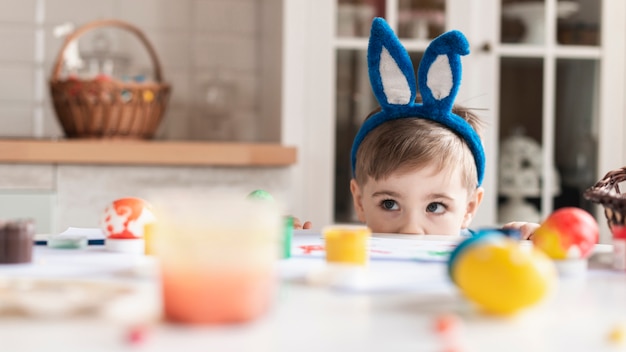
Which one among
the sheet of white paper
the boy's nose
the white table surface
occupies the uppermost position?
the white table surface

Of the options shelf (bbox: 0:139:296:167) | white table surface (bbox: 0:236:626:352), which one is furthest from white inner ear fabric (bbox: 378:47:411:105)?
shelf (bbox: 0:139:296:167)

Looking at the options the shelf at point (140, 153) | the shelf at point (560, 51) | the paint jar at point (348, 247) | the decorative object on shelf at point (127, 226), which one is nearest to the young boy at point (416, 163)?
the decorative object on shelf at point (127, 226)

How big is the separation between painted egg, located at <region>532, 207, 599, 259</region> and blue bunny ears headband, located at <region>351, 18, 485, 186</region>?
1.22 feet

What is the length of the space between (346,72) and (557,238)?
186 cm

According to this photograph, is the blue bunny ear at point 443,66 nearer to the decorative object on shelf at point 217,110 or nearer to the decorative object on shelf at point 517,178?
the decorative object on shelf at point 517,178

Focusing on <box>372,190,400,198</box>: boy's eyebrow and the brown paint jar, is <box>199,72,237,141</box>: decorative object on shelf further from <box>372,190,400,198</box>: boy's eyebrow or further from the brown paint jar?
the brown paint jar

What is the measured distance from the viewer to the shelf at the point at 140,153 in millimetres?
2215

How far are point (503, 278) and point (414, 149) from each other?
0.84 meters

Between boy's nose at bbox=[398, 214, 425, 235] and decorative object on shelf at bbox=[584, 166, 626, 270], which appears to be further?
boy's nose at bbox=[398, 214, 425, 235]

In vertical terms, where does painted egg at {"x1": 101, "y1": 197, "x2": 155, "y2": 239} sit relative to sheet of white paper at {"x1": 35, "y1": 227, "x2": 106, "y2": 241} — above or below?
above

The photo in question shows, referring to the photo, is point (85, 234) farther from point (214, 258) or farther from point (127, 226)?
point (214, 258)

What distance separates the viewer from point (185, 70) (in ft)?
9.37

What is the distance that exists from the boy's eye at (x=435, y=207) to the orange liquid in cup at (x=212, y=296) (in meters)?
0.91

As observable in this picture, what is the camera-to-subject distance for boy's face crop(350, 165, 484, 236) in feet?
4.63
